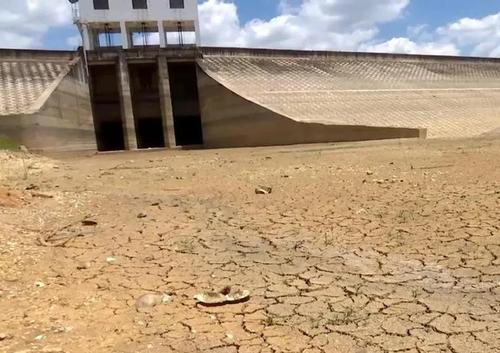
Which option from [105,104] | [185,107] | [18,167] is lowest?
[18,167]

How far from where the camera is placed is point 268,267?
413cm

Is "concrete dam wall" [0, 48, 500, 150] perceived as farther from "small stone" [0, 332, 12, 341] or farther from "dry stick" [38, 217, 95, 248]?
"small stone" [0, 332, 12, 341]

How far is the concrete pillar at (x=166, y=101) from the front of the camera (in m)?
26.0

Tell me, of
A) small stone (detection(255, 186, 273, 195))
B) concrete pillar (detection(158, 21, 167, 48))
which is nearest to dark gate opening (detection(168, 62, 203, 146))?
concrete pillar (detection(158, 21, 167, 48))

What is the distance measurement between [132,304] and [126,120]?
23.8 meters

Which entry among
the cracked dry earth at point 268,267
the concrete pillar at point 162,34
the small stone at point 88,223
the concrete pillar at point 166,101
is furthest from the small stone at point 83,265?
the concrete pillar at point 162,34

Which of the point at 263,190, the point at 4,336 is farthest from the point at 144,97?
the point at 4,336

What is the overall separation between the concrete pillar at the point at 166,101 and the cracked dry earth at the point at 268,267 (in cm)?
1919

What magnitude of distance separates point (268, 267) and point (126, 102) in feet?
77.1

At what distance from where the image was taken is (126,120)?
2630cm

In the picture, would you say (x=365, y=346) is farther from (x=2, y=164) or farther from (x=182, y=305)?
(x=2, y=164)

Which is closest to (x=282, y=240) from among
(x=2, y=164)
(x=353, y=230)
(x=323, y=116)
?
(x=353, y=230)

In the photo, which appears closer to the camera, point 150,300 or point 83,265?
point 150,300

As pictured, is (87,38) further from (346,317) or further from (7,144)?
(346,317)
